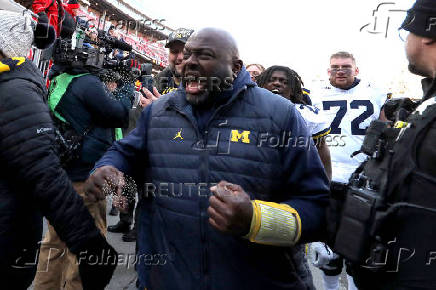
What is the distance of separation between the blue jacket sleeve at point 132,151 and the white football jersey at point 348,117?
253 centimetres

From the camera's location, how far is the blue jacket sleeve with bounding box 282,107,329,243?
5.29ft

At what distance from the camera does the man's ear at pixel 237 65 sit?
1.89 meters

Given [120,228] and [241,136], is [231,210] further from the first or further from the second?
[120,228]

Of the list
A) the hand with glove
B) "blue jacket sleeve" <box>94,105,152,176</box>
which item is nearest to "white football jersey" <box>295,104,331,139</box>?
the hand with glove

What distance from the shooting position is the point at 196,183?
5.68 feet

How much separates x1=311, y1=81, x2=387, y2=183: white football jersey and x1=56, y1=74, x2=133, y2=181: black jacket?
2262mm

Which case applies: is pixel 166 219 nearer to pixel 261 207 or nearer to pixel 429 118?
pixel 261 207

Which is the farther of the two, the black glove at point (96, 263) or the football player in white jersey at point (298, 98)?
the football player in white jersey at point (298, 98)

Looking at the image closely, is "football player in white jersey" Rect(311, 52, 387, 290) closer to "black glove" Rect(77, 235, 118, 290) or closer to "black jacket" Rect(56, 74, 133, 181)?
"black jacket" Rect(56, 74, 133, 181)

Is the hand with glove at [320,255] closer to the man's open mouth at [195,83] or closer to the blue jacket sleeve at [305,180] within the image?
the blue jacket sleeve at [305,180]

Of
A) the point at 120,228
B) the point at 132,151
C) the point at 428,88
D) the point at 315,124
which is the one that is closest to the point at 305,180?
the point at 428,88

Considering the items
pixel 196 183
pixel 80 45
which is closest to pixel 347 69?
pixel 80 45

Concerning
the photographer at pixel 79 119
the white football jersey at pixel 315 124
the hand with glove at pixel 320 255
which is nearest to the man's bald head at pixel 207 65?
the white football jersey at pixel 315 124

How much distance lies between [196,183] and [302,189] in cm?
49
